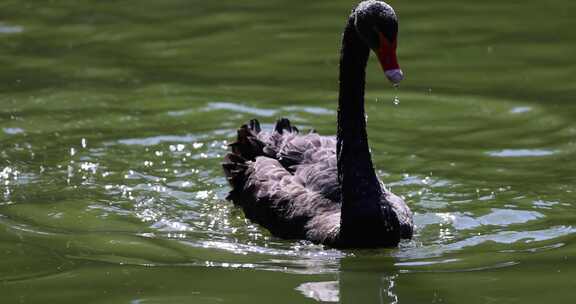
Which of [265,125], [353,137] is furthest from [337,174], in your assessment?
[265,125]

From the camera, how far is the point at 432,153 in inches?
340

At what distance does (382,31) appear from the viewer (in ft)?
20.4

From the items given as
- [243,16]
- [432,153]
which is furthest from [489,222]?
[243,16]

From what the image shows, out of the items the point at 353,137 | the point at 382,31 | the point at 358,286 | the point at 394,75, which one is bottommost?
the point at 358,286

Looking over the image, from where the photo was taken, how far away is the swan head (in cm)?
608

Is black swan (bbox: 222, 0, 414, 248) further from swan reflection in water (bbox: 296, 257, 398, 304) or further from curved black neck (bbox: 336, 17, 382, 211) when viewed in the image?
swan reflection in water (bbox: 296, 257, 398, 304)

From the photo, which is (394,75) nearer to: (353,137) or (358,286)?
(353,137)

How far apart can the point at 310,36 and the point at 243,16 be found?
1.08 meters

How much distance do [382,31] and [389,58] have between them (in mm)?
200

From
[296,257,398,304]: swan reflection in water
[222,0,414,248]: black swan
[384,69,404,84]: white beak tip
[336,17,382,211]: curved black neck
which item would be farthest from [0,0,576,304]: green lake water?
[384,69,404,84]: white beak tip

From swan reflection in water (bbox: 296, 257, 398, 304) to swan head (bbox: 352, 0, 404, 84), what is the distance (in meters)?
0.99

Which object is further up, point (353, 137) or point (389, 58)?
point (389, 58)

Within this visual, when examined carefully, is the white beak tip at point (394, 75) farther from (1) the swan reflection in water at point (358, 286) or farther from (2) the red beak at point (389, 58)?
(1) the swan reflection in water at point (358, 286)

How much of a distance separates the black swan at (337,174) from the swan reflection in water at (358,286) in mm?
424
